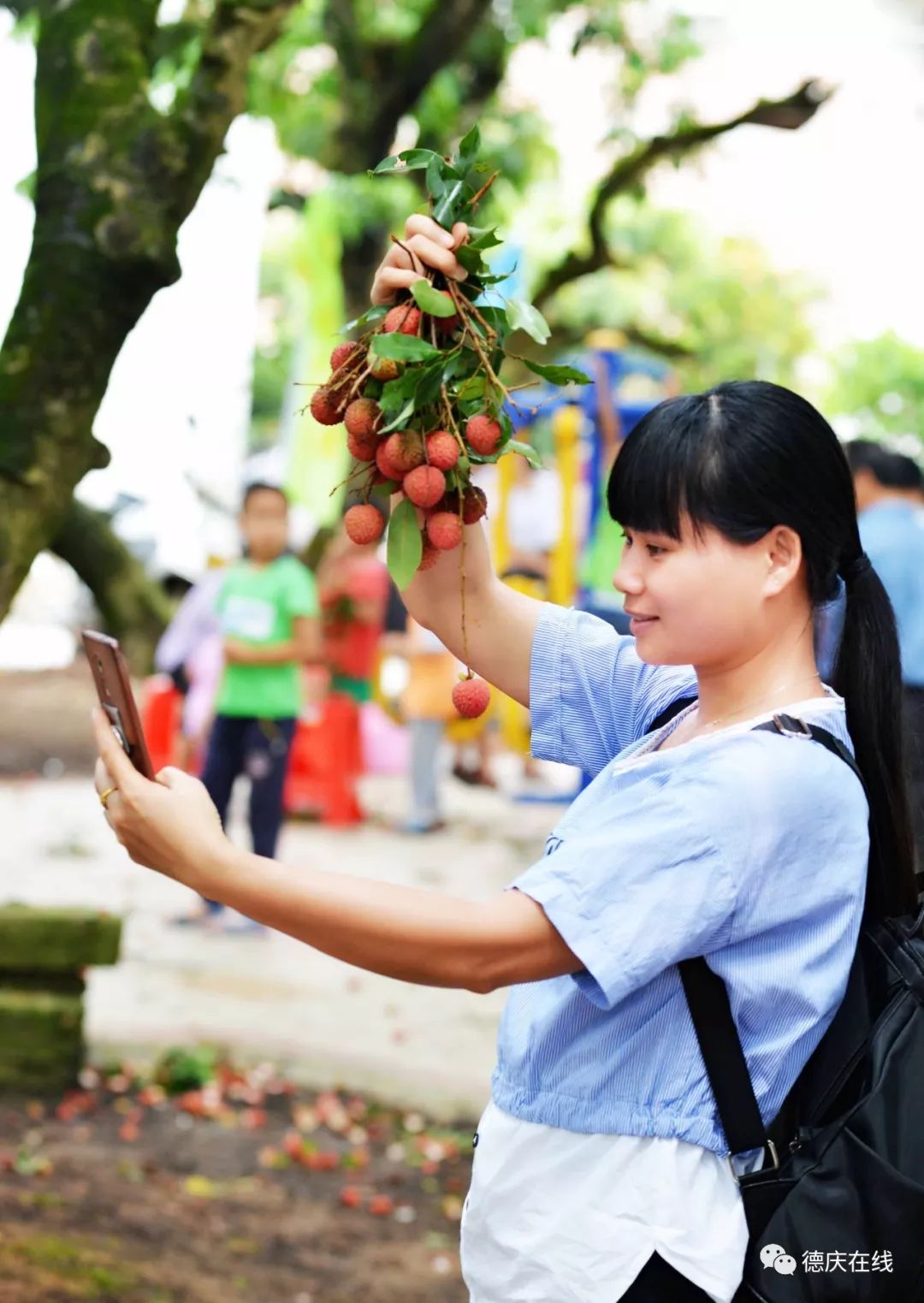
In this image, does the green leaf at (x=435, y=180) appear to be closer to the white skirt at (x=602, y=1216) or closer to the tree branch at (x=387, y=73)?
the white skirt at (x=602, y=1216)

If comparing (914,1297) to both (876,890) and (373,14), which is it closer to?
(876,890)

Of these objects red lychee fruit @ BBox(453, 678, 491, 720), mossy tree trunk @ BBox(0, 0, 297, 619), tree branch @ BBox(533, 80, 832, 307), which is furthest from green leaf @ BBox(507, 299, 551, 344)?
tree branch @ BBox(533, 80, 832, 307)

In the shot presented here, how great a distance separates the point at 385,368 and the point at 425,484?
0.14 m

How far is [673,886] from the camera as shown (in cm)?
160

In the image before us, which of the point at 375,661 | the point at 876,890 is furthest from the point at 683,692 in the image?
the point at 375,661

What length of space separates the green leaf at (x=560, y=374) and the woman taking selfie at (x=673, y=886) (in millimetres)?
177

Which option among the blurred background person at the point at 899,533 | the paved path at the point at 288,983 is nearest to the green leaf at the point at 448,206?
the blurred background person at the point at 899,533

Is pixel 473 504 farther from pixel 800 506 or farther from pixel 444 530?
pixel 800 506

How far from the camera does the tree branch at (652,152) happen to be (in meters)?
5.83

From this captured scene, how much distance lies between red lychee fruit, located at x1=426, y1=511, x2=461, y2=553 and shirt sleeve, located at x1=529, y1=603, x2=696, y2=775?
241mm

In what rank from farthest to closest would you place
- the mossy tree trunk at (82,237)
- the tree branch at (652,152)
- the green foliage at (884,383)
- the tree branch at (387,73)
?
the green foliage at (884,383)
the tree branch at (387,73)
the tree branch at (652,152)
the mossy tree trunk at (82,237)

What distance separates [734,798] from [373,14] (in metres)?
9.97

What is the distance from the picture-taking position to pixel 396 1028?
5.79 meters

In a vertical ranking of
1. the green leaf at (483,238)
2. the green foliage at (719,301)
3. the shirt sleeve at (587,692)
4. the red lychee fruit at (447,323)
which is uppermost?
the green leaf at (483,238)
